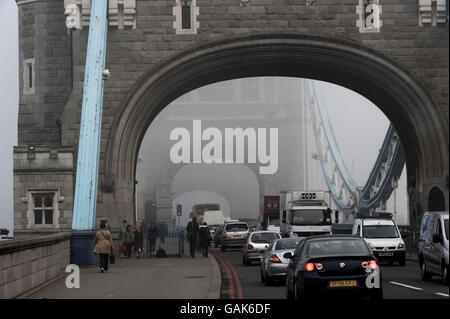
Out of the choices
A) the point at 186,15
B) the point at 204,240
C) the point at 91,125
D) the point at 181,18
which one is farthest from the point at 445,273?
the point at 186,15

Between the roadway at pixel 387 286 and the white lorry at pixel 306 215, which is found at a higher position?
the white lorry at pixel 306 215

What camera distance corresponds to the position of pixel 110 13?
37.8 metres

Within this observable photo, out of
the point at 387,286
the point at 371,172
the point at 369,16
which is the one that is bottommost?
the point at 387,286

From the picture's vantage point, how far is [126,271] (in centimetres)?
2598

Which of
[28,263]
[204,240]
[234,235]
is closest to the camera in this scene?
[28,263]

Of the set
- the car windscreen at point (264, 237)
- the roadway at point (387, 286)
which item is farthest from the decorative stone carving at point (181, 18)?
the roadway at point (387, 286)

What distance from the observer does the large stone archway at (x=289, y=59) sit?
3716 centimetres

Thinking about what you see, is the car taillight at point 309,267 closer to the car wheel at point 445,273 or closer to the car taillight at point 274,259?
the car wheel at point 445,273

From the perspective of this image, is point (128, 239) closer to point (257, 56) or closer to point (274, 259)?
point (257, 56)

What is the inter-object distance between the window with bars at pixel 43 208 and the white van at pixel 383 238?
11.2 m

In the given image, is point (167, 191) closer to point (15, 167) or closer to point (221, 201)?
point (221, 201)

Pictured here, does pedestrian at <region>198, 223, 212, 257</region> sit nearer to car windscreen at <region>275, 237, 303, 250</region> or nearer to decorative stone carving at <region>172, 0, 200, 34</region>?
decorative stone carving at <region>172, 0, 200, 34</region>

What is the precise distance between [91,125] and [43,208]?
467 centimetres
